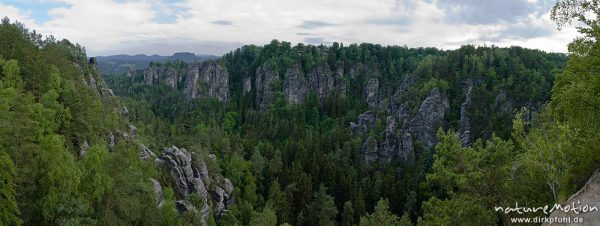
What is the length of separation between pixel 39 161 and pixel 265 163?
68374mm

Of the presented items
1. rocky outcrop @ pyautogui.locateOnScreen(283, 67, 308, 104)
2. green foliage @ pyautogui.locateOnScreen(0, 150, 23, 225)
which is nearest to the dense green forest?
green foliage @ pyautogui.locateOnScreen(0, 150, 23, 225)

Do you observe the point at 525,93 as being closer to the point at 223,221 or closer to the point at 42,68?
the point at 223,221

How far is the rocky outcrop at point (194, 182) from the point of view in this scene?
Answer: 63281 millimetres

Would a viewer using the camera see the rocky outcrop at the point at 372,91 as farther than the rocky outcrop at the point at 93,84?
Yes

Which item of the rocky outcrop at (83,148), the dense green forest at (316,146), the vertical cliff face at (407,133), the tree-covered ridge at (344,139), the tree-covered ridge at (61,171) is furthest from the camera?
the vertical cliff face at (407,133)

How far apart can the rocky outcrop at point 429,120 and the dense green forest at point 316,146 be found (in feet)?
1.25

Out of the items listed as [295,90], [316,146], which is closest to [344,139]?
[316,146]

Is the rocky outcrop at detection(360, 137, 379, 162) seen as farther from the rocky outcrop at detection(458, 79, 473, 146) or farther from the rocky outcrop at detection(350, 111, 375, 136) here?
the rocky outcrop at detection(458, 79, 473, 146)

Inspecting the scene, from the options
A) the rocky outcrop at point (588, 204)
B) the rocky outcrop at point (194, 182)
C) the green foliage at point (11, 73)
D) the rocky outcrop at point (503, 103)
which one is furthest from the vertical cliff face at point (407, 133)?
the rocky outcrop at point (588, 204)

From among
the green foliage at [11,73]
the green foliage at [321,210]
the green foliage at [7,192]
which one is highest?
the green foliage at [11,73]

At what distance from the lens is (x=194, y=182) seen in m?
66.4

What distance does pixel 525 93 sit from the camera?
409 ft

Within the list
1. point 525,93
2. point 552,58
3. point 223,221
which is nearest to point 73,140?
point 223,221

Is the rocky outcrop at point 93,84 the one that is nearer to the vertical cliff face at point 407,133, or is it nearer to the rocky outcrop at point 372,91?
the vertical cliff face at point 407,133
